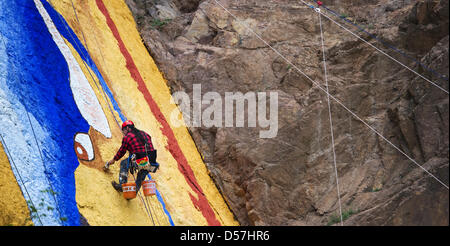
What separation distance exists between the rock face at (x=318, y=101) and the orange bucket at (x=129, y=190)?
14.9 ft

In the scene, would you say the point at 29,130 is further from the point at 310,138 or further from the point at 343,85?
the point at 343,85

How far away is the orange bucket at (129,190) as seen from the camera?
794 cm

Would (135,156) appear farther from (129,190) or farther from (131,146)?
(129,190)

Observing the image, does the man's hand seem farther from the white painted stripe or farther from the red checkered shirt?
the white painted stripe

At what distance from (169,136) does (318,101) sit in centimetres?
392

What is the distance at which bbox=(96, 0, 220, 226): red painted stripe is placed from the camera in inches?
436

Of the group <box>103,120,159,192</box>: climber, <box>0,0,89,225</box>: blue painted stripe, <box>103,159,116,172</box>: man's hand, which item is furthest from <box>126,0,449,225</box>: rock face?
<box>0,0,89,225</box>: blue painted stripe

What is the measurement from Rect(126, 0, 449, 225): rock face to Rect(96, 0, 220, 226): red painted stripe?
1.06 meters

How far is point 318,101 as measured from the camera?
12.3 metres

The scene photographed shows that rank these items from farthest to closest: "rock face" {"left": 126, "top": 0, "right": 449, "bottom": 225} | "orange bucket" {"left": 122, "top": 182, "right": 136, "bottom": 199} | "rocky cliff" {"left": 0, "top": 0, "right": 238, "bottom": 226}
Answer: "rock face" {"left": 126, "top": 0, "right": 449, "bottom": 225}
"orange bucket" {"left": 122, "top": 182, "right": 136, "bottom": 199}
"rocky cliff" {"left": 0, "top": 0, "right": 238, "bottom": 226}

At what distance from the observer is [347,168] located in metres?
11.5

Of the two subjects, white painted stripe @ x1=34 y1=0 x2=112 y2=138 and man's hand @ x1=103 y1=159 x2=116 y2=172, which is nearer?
man's hand @ x1=103 y1=159 x2=116 y2=172

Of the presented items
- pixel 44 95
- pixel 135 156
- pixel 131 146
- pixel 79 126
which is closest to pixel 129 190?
pixel 135 156

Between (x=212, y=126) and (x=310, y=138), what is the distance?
270cm
